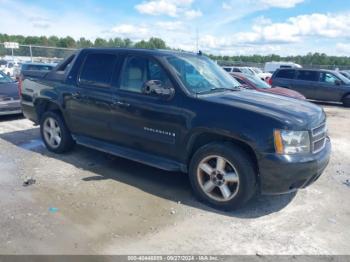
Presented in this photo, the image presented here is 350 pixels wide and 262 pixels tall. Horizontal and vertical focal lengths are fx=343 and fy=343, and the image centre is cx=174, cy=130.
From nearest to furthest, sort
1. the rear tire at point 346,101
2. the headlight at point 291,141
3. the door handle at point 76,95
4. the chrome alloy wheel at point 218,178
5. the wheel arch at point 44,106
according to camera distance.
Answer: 1. the headlight at point 291,141
2. the chrome alloy wheel at point 218,178
3. the door handle at point 76,95
4. the wheel arch at point 44,106
5. the rear tire at point 346,101

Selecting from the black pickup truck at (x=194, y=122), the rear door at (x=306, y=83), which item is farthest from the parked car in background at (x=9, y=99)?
the rear door at (x=306, y=83)

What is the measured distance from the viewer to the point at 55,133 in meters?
Result: 6.14

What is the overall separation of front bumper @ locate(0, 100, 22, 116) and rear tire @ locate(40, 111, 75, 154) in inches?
125

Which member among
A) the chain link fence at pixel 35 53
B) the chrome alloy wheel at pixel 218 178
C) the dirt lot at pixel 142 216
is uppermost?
the chain link fence at pixel 35 53

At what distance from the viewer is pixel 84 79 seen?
549 centimetres

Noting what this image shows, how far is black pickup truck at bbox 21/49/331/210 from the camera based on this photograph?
381 cm

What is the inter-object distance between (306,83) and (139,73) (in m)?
13.1

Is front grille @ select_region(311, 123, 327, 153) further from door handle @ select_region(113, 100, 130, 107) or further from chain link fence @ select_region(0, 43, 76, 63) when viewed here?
chain link fence @ select_region(0, 43, 76, 63)

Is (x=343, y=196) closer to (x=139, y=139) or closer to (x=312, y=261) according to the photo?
(x=312, y=261)

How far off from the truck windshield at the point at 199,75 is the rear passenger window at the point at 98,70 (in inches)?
Answer: 39.3

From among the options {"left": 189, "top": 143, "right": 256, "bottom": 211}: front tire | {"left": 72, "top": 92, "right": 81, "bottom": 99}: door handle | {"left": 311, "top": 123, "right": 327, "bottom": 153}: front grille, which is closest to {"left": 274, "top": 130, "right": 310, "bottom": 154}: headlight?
{"left": 311, "top": 123, "right": 327, "bottom": 153}: front grille

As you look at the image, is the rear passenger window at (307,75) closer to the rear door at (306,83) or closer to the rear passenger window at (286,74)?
the rear door at (306,83)

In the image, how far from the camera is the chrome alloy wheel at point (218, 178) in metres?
4.07

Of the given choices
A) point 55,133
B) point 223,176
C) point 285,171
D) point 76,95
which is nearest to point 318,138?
point 285,171
